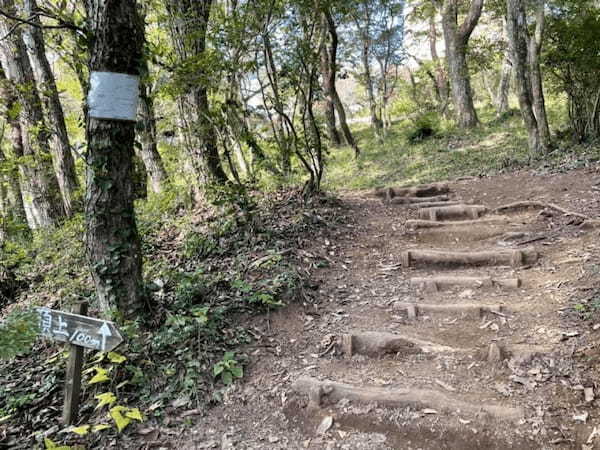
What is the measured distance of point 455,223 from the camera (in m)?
6.16

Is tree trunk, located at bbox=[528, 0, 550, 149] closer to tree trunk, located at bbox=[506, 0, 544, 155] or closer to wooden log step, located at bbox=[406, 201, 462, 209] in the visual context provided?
tree trunk, located at bbox=[506, 0, 544, 155]

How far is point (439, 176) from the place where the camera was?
9.73 meters

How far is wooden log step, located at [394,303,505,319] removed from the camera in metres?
4.00

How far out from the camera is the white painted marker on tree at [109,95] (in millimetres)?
3494

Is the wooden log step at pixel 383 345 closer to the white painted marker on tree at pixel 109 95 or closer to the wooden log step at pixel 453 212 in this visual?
the white painted marker on tree at pixel 109 95

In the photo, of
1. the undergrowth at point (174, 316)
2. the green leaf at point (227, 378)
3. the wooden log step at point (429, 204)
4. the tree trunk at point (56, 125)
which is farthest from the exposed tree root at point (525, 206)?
the tree trunk at point (56, 125)

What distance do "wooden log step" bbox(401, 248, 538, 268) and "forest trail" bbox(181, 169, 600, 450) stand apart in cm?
2

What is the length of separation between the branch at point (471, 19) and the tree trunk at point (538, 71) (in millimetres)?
4295

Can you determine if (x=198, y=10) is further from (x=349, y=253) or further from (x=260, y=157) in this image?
(x=349, y=253)

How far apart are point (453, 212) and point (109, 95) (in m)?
5.01

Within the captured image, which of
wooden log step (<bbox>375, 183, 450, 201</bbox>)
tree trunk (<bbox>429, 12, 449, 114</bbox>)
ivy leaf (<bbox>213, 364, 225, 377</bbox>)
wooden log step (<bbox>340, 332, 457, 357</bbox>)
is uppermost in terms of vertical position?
tree trunk (<bbox>429, 12, 449, 114</bbox>)

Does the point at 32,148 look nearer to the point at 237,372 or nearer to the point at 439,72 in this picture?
the point at 237,372

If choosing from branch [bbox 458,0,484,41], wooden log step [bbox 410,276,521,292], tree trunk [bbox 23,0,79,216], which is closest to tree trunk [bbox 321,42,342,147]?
branch [bbox 458,0,484,41]

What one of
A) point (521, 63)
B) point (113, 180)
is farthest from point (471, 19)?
point (113, 180)
